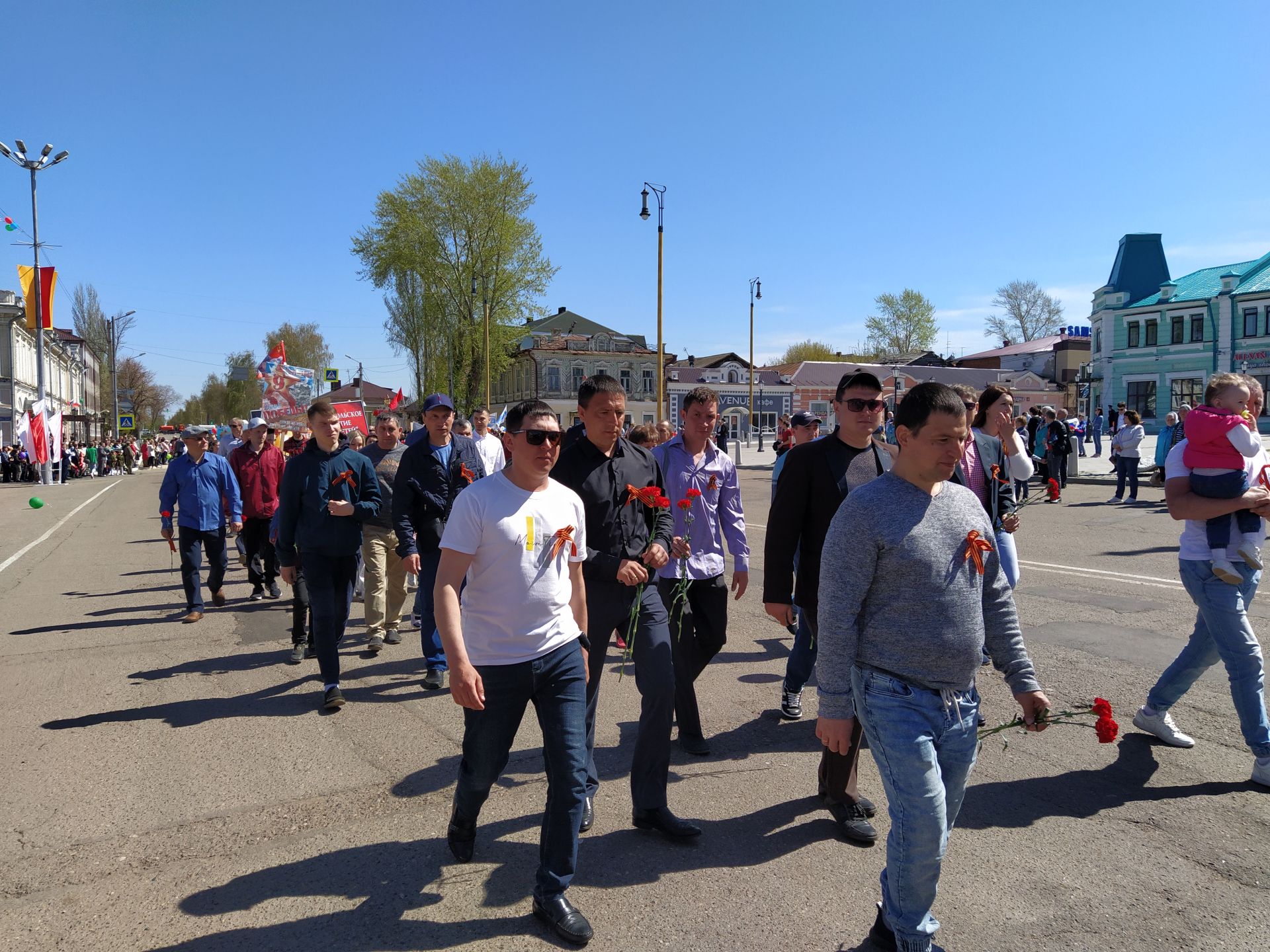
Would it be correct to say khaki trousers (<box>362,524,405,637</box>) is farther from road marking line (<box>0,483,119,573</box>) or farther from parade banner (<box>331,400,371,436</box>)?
parade banner (<box>331,400,371,436</box>)

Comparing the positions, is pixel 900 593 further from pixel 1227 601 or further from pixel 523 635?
pixel 1227 601

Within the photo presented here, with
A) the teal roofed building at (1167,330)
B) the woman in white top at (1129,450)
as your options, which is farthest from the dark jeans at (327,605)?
the teal roofed building at (1167,330)

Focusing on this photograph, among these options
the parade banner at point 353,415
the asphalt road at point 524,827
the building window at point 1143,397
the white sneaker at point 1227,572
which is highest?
the building window at point 1143,397

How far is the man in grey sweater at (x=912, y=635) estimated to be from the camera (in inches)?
103

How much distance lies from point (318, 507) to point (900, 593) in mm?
4533

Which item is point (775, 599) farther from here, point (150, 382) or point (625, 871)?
point (150, 382)

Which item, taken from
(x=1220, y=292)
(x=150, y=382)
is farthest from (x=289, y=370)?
(x=150, y=382)

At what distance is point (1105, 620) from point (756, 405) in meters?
73.9

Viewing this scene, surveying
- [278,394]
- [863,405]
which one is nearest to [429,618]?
[863,405]

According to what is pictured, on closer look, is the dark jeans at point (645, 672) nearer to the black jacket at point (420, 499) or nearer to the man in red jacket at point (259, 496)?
the black jacket at point (420, 499)

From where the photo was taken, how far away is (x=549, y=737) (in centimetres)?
316

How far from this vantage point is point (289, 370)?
21.1 meters

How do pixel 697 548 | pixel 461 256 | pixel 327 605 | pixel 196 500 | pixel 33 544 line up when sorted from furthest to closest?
1. pixel 461 256
2. pixel 33 544
3. pixel 196 500
4. pixel 327 605
5. pixel 697 548

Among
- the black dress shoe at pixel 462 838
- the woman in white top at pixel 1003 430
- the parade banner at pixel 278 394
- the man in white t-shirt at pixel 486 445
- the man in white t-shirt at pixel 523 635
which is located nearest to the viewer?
the man in white t-shirt at pixel 523 635
